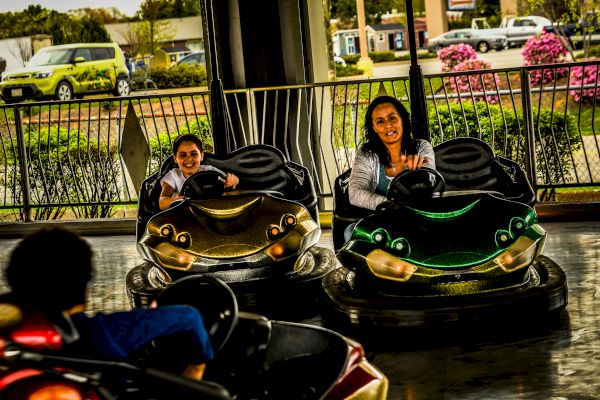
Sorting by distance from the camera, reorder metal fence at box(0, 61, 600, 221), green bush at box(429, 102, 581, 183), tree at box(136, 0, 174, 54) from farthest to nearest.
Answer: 1. tree at box(136, 0, 174, 54)
2. green bush at box(429, 102, 581, 183)
3. metal fence at box(0, 61, 600, 221)

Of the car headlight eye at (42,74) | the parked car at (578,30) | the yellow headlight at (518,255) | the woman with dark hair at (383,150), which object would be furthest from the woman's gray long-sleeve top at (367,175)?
the car headlight eye at (42,74)

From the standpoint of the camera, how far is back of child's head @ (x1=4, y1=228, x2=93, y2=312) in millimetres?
1804

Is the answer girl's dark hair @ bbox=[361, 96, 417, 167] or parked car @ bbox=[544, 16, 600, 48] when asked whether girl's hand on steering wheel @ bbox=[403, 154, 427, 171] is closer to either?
girl's dark hair @ bbox=[361, 96, 417, 167]

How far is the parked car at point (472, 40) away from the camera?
15462 mm

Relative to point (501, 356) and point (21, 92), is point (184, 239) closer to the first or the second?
point (501, 356)

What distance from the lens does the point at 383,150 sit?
452 centimetres

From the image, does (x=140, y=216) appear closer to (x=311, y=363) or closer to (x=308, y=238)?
(x=308, y=238)

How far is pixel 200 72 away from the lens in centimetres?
1469

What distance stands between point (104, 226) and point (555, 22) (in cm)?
899

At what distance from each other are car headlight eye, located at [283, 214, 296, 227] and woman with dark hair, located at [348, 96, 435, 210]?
0.31 metres

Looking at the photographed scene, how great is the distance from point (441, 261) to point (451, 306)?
169mm

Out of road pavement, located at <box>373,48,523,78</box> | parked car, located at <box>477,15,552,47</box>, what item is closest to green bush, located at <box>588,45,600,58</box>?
parked car, located at <box>477,15,552,47</box>

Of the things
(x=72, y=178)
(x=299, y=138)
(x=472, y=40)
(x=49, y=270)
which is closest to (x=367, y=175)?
(x=49, y=270)

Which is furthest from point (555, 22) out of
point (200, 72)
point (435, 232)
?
point (435, 232)
